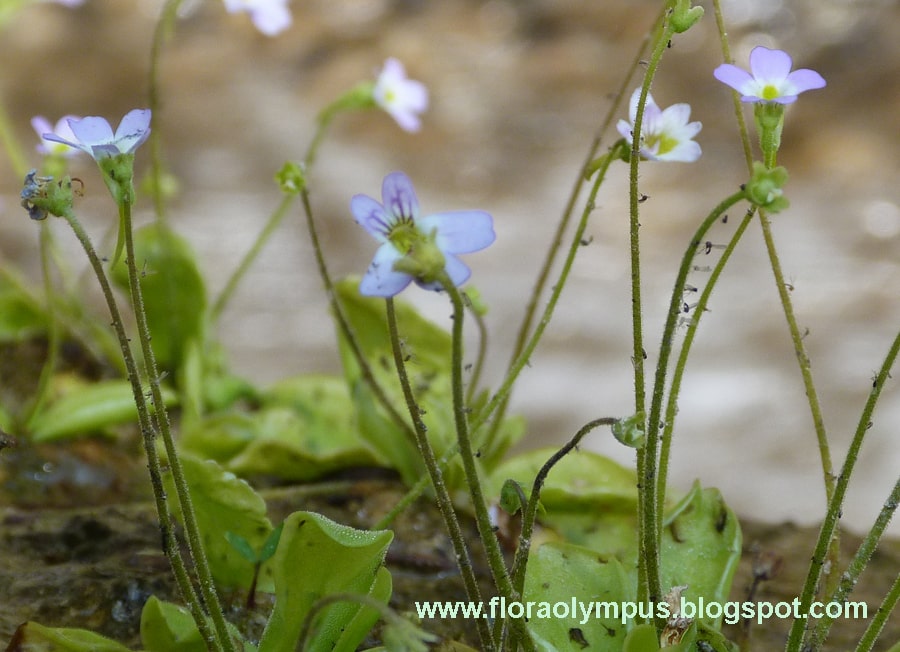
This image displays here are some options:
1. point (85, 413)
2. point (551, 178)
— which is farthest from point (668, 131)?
point (551, 178)

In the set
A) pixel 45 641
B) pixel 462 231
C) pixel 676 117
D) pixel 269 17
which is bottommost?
pixel 45 641

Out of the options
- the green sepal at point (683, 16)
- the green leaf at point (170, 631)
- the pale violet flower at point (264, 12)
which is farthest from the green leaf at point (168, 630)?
the pale violet flower at point (264, 12)

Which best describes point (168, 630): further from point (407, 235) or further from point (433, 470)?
point (407, 235)

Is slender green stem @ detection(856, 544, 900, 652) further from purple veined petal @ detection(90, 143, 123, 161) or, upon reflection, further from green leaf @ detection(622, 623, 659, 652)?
purple veined petal @ detection(90, 143, 123, 161)

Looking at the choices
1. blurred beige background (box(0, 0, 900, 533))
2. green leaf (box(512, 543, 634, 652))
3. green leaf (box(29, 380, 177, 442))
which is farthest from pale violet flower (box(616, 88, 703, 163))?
blurred beige background (box(0, 0, 900, 533))

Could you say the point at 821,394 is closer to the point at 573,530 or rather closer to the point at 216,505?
the point at 573,530

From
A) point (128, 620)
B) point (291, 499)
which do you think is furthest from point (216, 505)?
point (291, 499)

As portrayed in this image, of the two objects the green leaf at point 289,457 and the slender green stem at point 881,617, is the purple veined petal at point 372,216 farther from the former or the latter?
the green leaf at point 289,457
